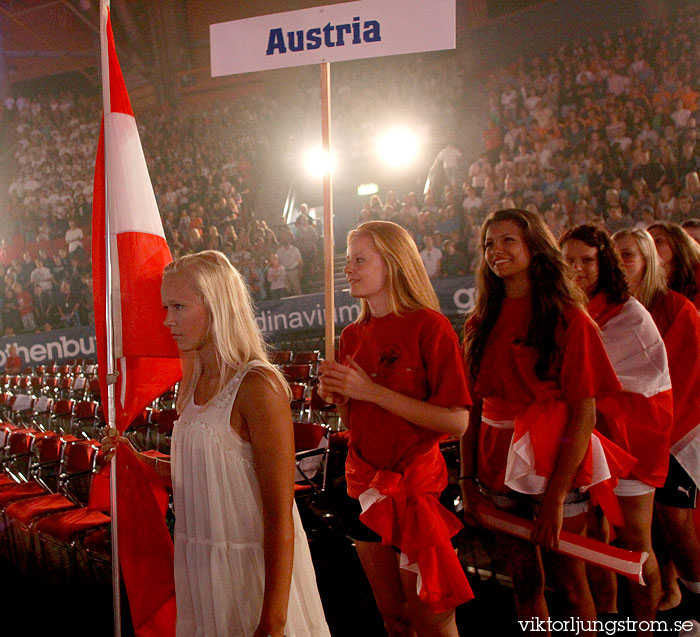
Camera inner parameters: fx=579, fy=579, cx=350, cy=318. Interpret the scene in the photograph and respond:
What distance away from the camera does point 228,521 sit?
1.25 metres

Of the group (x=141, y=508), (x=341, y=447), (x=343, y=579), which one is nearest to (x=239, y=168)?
(x=341, y=447)

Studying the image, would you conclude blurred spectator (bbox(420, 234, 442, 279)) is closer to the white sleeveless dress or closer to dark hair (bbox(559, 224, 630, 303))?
dark hair (bbox(559, 224, 630, 303))

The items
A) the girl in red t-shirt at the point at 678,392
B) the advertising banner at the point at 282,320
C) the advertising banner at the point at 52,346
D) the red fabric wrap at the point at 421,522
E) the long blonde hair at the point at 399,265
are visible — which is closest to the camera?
the red fabric wrap at the point at 421,522

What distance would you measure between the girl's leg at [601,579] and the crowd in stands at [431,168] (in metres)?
6.74

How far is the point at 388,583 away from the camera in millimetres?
1540

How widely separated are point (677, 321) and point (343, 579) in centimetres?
198

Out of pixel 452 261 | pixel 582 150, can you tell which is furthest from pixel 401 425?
pixel 582 150

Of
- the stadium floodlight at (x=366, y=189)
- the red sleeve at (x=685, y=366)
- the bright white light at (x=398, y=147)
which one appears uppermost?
the bright white light at (x=398, y=147)

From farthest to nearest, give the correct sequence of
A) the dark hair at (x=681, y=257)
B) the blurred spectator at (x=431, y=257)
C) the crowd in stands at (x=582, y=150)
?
the blurred spectator at (x=431, y=257) → the crowd in stands at (x=582, y=150) → the dark hair at (x=681, y=257)

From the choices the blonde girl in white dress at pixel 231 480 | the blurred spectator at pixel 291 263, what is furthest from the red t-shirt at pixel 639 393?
the blurred spectator at pixel 291 263

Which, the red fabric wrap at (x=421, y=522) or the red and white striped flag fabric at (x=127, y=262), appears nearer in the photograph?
the red fabric wrap at (x=421, y=522)

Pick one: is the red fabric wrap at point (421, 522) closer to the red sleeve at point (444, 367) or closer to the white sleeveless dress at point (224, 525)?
the red sleeve at point (444, 367)

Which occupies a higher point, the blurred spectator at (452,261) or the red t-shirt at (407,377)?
the blurred spectator at (452,261)

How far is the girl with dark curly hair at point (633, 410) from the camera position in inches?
74.0
